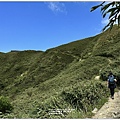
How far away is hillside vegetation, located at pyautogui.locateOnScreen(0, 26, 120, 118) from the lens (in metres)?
13.0

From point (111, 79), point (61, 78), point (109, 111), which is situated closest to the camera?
point (109, 111)

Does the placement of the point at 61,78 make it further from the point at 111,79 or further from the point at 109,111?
the point at 109,111

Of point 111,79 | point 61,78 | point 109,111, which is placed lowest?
point 109,111

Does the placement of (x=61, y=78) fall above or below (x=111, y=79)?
above

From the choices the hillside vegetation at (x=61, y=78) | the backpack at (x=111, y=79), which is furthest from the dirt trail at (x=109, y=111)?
the backpack at (x=111, y=79)

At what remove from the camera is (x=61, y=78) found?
3541 cm

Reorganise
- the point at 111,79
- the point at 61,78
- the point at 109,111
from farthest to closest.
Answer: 1. the point at 61,78
2. the point at 111,79
3. the point at 109,111

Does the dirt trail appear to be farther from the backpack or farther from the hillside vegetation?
the backpack

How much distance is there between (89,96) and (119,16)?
7.37 m

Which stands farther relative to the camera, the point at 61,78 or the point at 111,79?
the point at 61,78

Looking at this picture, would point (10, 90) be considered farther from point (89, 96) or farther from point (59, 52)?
point (89, 96)

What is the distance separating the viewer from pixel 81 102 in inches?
533

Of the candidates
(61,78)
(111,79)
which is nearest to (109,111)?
(111,79)

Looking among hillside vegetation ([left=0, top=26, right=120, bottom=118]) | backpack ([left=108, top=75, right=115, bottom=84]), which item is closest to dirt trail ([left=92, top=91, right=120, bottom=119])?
hillside vegetation ([left=0, top=26, right=120, bottom=118])
